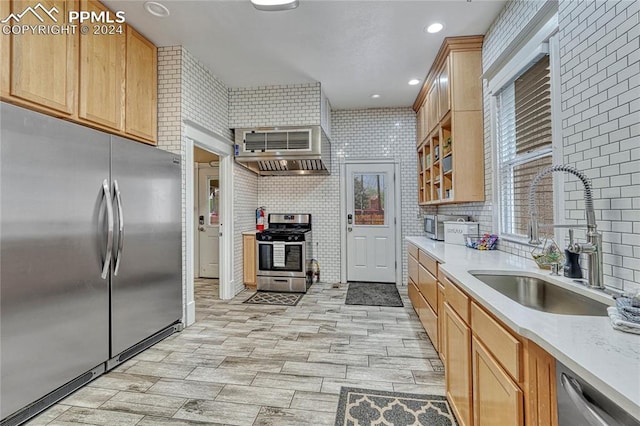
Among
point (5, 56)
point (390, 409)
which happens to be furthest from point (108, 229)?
point (390, 409)

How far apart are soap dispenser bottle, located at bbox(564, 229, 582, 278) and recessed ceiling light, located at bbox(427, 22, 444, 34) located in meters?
2.20

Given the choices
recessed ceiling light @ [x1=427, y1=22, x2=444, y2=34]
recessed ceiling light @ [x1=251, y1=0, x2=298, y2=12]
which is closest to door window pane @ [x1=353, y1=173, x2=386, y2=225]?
recessed ceiling light @ [x1=427, y1=22, x2=444, y2=34]

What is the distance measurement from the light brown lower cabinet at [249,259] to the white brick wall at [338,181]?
843mm

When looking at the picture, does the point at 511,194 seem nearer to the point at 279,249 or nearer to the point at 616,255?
the point at 616,255

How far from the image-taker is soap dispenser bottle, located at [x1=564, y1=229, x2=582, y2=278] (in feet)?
4.99

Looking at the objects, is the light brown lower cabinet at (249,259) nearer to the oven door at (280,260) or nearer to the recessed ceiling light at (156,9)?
the oven door at (280,260)

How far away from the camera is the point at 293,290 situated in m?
4.50

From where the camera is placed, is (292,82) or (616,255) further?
(292,82)

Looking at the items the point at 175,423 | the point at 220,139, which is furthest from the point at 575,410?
the point at 220,139

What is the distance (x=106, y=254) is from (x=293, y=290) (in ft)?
8.97

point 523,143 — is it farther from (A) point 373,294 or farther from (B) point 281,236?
(B) point 281,236

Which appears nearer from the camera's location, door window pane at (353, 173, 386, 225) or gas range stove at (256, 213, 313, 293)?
gas range stove at (256, 213, 313, 293)

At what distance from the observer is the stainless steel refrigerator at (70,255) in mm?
1629

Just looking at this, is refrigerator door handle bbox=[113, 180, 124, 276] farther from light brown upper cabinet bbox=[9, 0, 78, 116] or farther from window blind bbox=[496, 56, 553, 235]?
window blind bbox=[496, 56, 553, 235]
